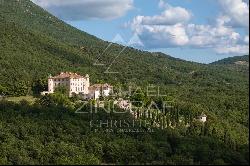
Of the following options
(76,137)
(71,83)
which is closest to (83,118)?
(76,137)

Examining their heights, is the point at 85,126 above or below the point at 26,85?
below

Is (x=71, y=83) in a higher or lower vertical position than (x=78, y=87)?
higher

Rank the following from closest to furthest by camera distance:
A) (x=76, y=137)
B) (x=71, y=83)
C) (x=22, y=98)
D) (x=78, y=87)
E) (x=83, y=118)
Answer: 1. (x=76, y=137)
2. (x=83, y=118)
3. (x=22, y=98)
4. (x=71, y=83)
5. (x=78, y=87)

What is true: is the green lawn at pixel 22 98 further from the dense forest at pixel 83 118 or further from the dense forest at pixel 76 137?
the dense forest at pixel 76 137

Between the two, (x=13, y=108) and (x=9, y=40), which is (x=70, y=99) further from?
(x=9, y=40)

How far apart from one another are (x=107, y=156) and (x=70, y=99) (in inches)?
478

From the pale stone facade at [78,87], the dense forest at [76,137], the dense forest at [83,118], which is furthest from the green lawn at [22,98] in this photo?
the dense forest at [76,137]

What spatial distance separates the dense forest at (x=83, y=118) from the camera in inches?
867

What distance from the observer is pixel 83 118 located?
31609 mm

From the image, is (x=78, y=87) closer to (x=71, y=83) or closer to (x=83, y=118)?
(x=71, y=83)

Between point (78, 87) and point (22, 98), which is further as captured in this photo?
point (78, 87)

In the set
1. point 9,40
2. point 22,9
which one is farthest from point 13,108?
point 22,9

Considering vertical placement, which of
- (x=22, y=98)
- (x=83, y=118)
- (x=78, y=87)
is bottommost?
(x=83, y=118)

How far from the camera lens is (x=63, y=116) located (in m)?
31.1
